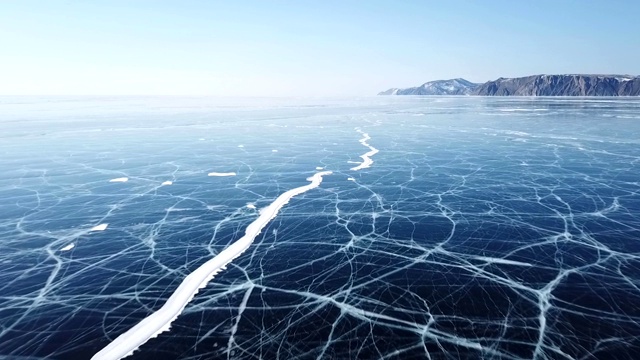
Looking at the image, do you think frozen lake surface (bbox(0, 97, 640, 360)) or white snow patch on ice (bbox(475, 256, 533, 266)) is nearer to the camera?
frozen lake surface (bbox(0, 97, 640, 360))

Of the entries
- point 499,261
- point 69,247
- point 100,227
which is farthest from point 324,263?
point 100,227

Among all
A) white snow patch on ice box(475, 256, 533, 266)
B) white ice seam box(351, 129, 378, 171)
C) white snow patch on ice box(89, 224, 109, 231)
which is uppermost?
white snow patch on ice box(475, 256, 533, 266)

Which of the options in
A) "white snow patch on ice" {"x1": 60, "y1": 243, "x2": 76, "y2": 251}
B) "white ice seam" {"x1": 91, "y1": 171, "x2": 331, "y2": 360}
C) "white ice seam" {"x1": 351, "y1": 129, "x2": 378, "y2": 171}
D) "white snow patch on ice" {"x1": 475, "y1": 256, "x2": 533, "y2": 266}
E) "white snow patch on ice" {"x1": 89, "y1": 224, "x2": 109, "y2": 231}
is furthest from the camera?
"white ice seam" {"x1": 351, "y1": 129, "x2": 378, "y2": 171}

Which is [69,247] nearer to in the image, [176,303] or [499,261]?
[176,303]

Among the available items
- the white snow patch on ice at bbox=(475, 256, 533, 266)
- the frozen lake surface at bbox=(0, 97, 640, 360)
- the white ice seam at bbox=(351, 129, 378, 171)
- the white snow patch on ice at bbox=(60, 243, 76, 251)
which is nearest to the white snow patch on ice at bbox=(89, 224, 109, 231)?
the frozen lake surface at bbox=(0, 97, 640, 360)

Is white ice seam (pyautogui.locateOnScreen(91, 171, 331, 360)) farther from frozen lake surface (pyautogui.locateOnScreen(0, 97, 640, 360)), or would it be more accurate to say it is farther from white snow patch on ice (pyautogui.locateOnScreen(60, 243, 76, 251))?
white snow patch on ice (pyautogui.locateOnScreen(60, 243, 76, 251))
